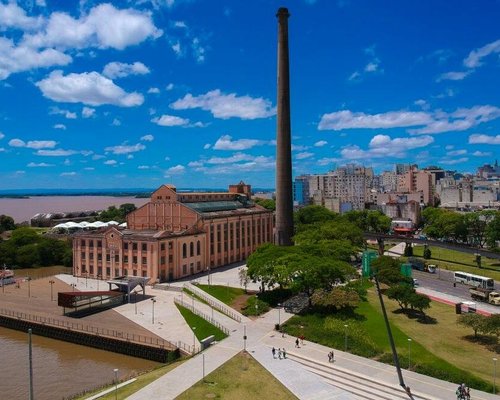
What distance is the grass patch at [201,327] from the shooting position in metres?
42.3

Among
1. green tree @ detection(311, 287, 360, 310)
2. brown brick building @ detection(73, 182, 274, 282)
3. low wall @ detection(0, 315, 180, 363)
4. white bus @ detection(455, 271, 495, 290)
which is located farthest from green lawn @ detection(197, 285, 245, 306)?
white bus @ detection(455, 271, 495, 290)

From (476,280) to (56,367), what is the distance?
5233 centimetres

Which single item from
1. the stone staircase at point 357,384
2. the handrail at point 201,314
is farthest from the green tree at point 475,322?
the handrail at point 201,314

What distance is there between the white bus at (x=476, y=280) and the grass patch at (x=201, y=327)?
123 feet

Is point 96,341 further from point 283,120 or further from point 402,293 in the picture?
point 283,120

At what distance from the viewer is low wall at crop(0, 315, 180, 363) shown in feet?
130

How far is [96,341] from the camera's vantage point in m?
44.0

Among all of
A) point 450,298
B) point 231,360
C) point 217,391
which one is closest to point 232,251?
point 450,298

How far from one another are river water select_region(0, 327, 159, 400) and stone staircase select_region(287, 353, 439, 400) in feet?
49.1

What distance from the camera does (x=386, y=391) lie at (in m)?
29.0

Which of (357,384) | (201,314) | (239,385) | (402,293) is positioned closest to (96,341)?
(201,314)

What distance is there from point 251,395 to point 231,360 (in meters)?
5.83

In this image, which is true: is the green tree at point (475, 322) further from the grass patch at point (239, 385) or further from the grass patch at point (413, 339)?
the grass patch at point (239, 385)

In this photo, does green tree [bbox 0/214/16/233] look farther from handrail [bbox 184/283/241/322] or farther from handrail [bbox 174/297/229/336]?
handrail [bbox 174/297/229/336]
